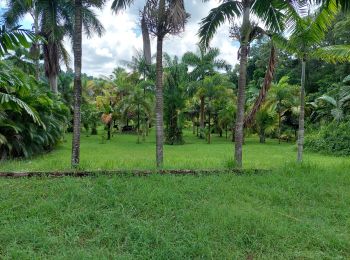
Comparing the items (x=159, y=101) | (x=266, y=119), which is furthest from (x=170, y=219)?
(x=266, y=119)

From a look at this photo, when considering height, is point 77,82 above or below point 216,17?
below

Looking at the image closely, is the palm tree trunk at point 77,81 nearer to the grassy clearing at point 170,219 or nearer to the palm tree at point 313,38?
the grassy clearing at point 170,219

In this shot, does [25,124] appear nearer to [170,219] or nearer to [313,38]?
[170,219]

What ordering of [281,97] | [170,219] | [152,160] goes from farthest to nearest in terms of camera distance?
[281,97] → [152,160] → [170,219]

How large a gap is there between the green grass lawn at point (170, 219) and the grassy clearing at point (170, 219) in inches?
0.5

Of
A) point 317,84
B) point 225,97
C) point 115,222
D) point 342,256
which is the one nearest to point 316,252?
point 342,256

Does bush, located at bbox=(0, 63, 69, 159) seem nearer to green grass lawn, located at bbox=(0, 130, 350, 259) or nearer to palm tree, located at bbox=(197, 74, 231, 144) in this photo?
green grass lawn, located at bbox=(0, 130, 350, 259)

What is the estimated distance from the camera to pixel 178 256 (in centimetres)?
409

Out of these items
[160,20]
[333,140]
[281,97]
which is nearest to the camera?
[160,20]

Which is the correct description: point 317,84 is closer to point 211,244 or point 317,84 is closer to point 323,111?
point 323,111

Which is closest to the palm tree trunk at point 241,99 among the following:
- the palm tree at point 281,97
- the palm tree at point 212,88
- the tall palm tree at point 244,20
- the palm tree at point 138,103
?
the tall palm tree at point 244,20

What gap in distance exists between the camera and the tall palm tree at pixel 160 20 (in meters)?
9.02

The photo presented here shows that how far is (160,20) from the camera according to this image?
9.13m

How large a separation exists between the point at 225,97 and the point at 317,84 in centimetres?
1063
